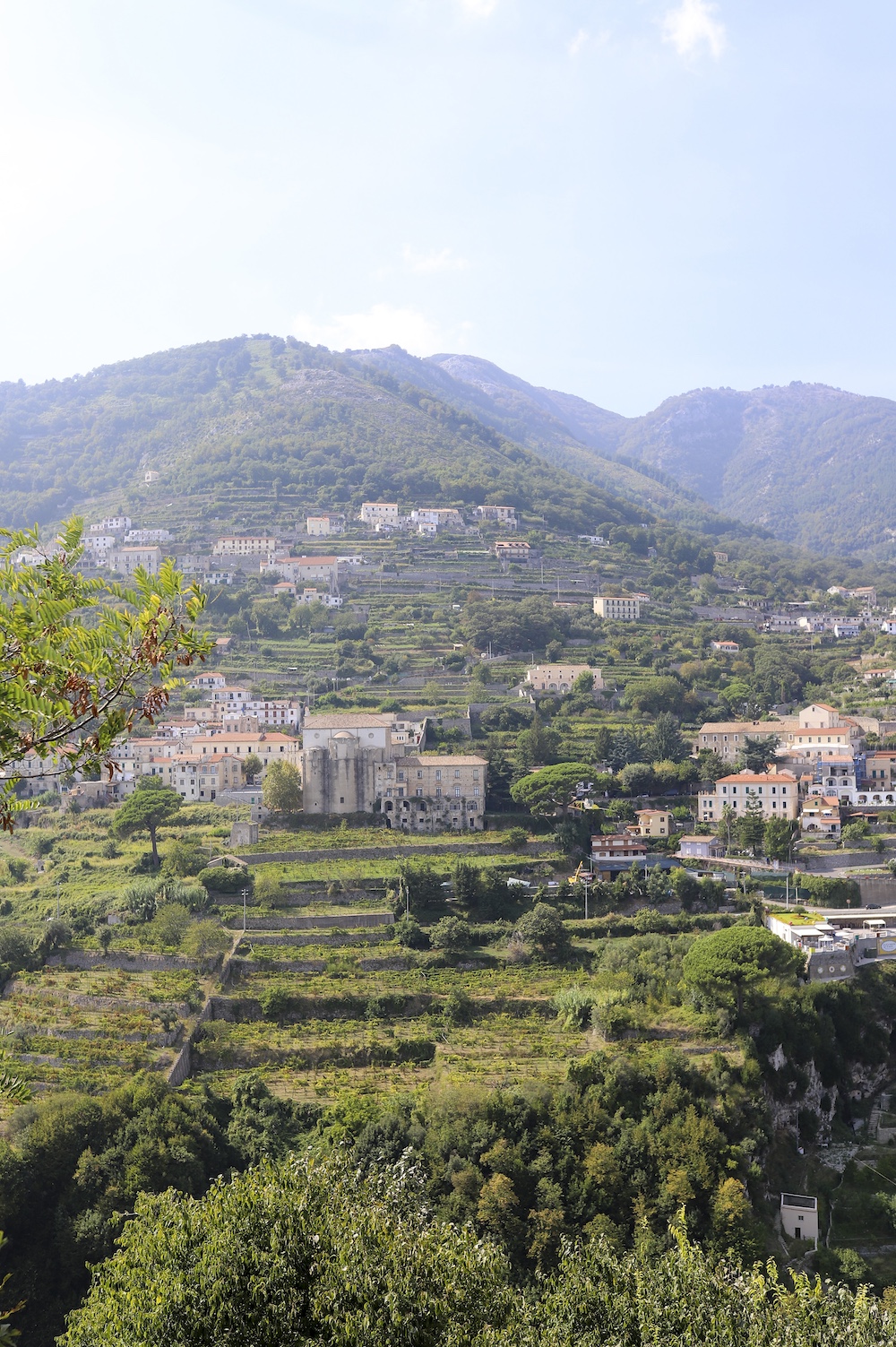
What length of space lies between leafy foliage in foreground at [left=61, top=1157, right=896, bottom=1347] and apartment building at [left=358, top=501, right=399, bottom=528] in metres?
70.5

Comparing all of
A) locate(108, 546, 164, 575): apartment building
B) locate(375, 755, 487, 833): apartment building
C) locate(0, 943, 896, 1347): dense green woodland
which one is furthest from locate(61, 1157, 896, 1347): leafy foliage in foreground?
locate(108, 546, 164, 575): apartment building

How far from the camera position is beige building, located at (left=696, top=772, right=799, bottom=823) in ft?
136

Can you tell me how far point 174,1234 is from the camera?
12383 millimetres

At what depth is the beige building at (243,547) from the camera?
251ft

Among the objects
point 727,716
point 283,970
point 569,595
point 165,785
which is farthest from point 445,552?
point 283,970

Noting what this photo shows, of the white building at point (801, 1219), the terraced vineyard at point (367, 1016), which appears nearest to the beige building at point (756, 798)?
the terraced vineyard at point (367, 1016)

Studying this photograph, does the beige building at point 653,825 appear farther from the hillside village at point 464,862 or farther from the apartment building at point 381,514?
the apartment building at point 381,514

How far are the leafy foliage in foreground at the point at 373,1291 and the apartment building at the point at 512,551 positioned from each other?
6296cm

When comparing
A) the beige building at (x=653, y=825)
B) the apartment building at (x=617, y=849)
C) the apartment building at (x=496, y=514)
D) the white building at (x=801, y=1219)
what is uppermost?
the apartment building at (x=496, y=514)

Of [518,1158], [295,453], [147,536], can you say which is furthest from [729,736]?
[295,453]

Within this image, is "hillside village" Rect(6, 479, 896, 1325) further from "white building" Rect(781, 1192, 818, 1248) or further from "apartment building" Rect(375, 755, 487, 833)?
"white building" Rect(781, 1192, 818, 1248)

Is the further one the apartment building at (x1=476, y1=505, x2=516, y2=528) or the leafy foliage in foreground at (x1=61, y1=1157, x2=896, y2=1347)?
the apartment building at (x1=476, y1=505, x2=516, y2=528)

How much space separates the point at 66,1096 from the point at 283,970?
26.9 ft

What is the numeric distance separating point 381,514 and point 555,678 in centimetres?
3217
